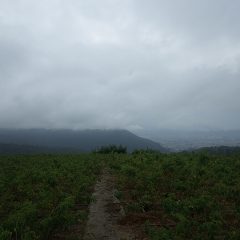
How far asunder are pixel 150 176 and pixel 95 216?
9.03m

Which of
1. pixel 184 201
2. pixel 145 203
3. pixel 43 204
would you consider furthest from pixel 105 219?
pixel 184 201

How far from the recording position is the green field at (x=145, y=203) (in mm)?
12703

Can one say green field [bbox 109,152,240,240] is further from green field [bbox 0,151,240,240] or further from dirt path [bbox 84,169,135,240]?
dirt path [bbox 84,169,135,240]

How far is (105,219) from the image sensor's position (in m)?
14.9

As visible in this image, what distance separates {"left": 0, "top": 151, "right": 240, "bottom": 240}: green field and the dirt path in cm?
37

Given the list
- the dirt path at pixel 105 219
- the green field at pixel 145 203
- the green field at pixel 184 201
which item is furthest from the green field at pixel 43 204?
the green field at pixel 184 201

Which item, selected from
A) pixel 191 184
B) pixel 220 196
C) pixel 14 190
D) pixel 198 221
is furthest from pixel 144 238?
pixel 14 190

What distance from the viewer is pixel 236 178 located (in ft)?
75.9

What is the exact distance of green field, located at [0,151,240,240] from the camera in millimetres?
12703

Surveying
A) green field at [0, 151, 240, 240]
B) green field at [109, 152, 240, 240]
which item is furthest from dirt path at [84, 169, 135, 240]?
green field at [109, 152, 240, 240]

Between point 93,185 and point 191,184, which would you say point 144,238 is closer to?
point 191,184

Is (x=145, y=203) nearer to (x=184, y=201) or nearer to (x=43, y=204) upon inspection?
(x=184, y=201)

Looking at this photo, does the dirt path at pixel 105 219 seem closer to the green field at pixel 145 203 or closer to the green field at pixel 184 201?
the green field at pixel 145 203

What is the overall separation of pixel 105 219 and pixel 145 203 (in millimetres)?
2478
